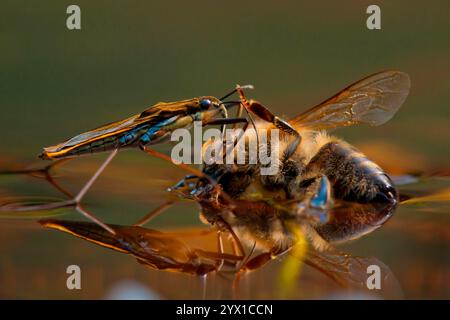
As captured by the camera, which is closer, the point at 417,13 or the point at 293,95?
the point at 293,95

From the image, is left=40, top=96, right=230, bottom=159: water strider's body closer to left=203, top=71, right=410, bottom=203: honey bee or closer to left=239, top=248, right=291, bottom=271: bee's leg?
left=203, top=71, right=410, bottom=203: honey bee

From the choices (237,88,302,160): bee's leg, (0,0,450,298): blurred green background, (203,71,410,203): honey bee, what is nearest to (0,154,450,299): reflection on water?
(203,71,410,203): honey bee

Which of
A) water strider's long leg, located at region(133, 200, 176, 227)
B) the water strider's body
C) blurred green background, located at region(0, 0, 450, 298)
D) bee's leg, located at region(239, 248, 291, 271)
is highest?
blurred green background, located at region(0, 0, 450, 298)

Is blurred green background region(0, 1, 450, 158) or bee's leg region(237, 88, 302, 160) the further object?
blurred green background region(0, 1, 450, 158)

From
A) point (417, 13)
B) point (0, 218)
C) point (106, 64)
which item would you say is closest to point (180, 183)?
point (0, 218)

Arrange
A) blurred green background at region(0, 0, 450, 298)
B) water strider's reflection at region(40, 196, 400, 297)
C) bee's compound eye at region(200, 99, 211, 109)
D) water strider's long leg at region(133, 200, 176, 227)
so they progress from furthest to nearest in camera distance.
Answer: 1. blurred green background at region(0, 0, 450, 298)
2. bee's compound eye at region(200, 99, 211, 109)
3. water strider's long leg at region(133, 200, 176, 227)
4. water strider's reflection at region(40, 196, 400, 297)

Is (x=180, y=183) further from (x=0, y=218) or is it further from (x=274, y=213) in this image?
(x=0, y=218)

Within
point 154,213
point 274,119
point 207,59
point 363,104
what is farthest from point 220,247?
point 207,59

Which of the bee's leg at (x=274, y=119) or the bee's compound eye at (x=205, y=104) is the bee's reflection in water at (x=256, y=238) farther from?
the bee's compound eye at (x=205, y=104)
